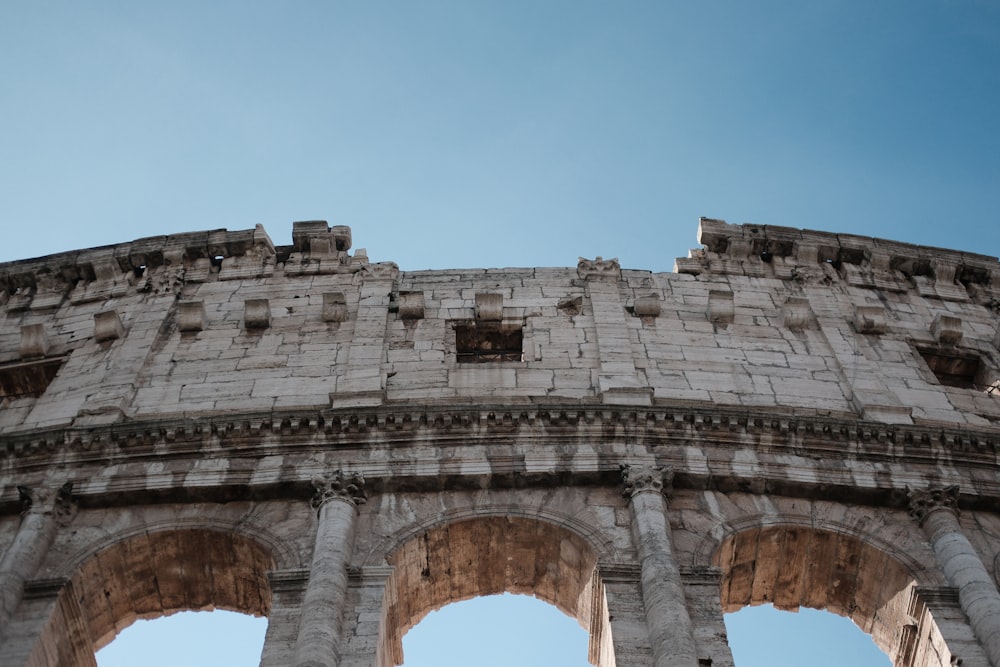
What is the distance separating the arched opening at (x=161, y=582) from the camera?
1535 centimetres

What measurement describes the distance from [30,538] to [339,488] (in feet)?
12.3

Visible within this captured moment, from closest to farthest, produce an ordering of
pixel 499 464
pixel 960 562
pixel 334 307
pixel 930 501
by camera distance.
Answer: pixel 960 562, pixel 930 501, pixel 499 464, pixel 334 307

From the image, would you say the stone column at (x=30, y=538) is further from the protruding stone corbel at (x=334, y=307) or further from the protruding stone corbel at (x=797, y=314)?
the protruding stone corbel at (x=797, y=314)

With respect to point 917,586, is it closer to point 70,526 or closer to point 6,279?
point 70,526

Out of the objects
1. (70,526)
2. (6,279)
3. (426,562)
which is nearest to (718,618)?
(426,562)

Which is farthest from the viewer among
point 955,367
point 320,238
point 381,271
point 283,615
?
point 320,238

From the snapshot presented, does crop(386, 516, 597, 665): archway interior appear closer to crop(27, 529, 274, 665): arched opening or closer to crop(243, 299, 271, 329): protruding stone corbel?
crop(27, 529, 274, 665): arched opening

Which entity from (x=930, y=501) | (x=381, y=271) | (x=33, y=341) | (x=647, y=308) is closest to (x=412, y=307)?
(x=381, y=271)

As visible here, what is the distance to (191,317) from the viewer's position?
20625mm

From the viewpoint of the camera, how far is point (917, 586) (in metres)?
14.9

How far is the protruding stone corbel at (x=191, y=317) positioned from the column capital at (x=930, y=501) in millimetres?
11283

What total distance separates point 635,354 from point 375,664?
24.7 feet

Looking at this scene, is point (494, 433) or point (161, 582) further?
point (494, 433)

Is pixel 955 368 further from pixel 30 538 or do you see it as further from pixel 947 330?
pixel 30 538
